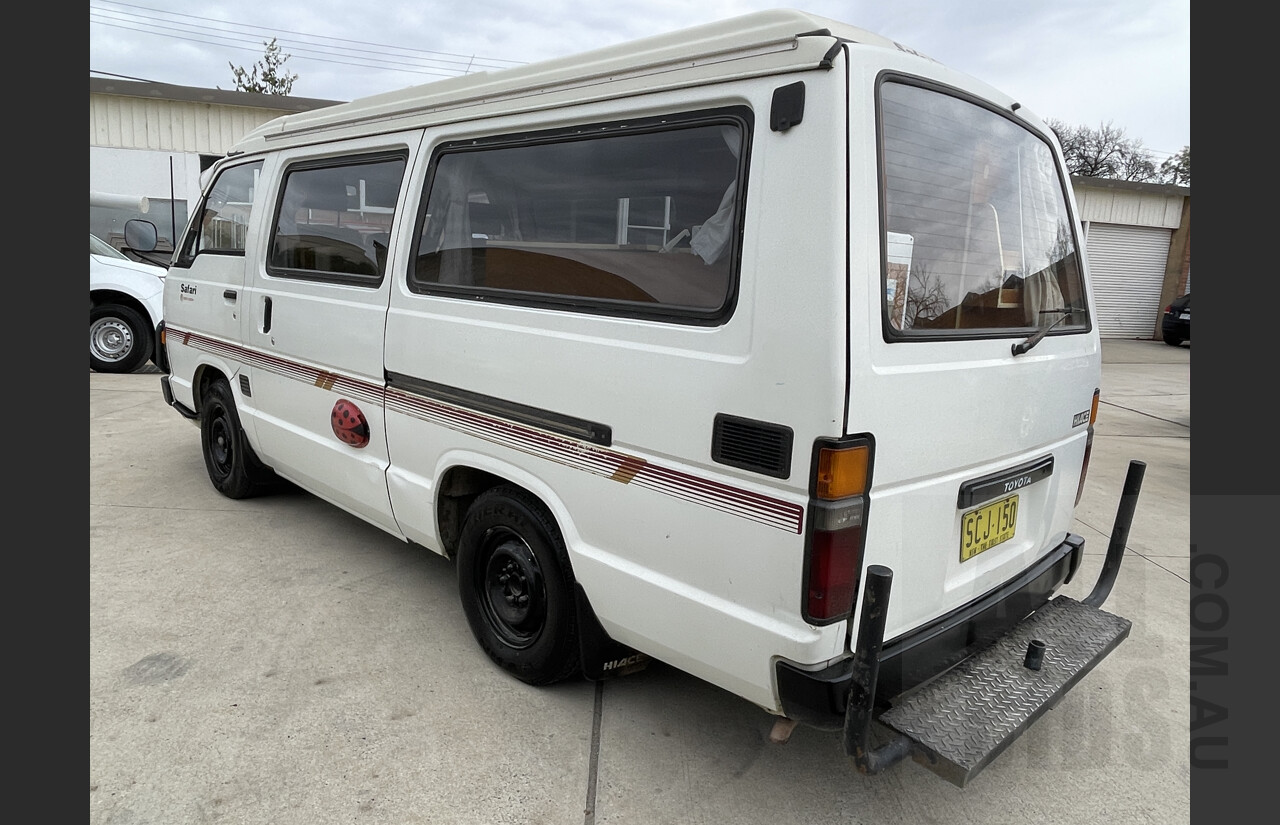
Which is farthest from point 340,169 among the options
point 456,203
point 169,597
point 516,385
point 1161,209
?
point 1161,209

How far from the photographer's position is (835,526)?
187 cm

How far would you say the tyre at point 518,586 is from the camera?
2.64m

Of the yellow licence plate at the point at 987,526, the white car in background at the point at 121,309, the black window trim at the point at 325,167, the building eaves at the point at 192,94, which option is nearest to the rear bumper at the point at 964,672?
the yellow licence plate at the point at 987,526

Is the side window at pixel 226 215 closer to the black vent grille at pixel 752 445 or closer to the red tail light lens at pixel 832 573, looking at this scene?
the black vent grille at pixel 752 445

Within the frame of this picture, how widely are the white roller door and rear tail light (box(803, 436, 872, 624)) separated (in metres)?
17.8

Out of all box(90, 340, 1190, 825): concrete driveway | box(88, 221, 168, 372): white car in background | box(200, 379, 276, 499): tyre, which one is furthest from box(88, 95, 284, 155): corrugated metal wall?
box(90, 340, 1190, 825): concrete driveway

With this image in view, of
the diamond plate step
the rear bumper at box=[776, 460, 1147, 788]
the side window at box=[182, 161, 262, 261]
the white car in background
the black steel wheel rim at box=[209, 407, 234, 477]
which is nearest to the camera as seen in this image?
the rear bumper at box=[776, 460, 1147, 788]

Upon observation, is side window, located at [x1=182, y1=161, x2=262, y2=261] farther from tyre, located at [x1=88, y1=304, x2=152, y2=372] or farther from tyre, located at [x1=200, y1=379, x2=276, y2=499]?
tyre, located at [x1=88, y1=304, x2=152, y2=372]

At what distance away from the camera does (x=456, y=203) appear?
296cm

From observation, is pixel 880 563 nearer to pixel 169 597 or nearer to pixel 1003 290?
pixel 1003 290

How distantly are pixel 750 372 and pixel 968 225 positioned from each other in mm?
925

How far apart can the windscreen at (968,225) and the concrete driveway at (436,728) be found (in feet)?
4.81

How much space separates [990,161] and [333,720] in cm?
290

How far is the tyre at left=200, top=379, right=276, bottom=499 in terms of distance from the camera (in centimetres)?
455
